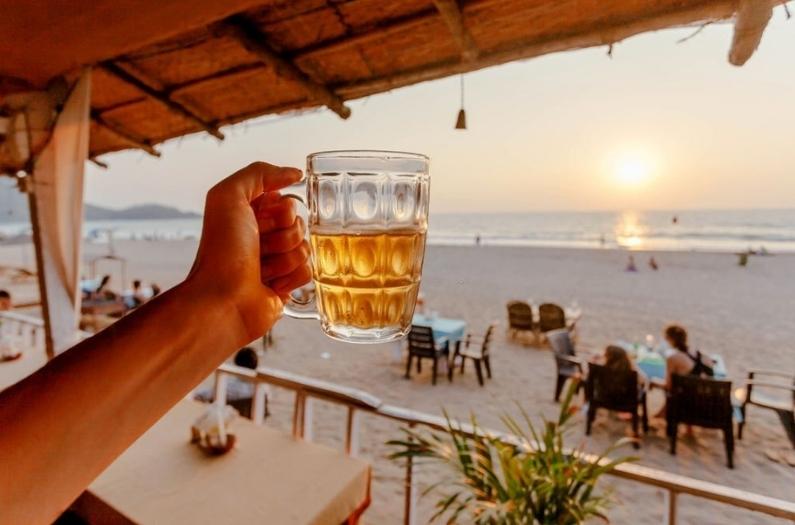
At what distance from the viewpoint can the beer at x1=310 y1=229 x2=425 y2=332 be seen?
809 mm

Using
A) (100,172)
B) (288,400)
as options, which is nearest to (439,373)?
(288,400)

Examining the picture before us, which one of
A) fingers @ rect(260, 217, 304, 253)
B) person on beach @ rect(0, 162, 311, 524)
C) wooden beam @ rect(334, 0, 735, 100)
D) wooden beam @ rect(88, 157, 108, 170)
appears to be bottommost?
person on beach @ rect(0, 162, 311, 524)

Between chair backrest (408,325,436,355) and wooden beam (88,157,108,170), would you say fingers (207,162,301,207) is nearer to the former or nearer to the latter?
wooden beam (88,157,108,170)

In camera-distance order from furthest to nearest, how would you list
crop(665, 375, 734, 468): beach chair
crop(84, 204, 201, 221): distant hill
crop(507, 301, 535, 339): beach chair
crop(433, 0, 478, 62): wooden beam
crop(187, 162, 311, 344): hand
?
crop(84, 204, 201, 221): distant hill → crop(507, 301, 535, 339): beach chair → crop(665, 375, 734, 468): beach chair → crop(433, 0, 478, 62): wooden beam → crop(187, 162, 311, 344): hand

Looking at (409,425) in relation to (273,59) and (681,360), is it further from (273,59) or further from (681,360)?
(681,360)

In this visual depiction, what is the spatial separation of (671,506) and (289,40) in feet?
9.21

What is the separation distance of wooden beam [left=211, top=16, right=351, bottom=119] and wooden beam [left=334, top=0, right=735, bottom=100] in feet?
0.28

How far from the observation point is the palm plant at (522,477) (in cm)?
168

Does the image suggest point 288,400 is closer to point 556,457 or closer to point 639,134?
point 556,457

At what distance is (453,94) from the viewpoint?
8.46ft

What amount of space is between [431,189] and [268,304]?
1.24 feet

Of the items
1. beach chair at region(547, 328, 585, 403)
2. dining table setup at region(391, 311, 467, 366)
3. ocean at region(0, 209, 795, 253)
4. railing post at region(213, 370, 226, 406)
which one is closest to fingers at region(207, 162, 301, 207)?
railing post at region(213, 370, 226, 406)

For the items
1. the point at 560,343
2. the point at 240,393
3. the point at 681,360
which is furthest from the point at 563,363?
the point at 240,393

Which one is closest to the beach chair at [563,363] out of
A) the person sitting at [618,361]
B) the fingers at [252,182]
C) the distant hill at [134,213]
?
the person sitting at [618,361]
